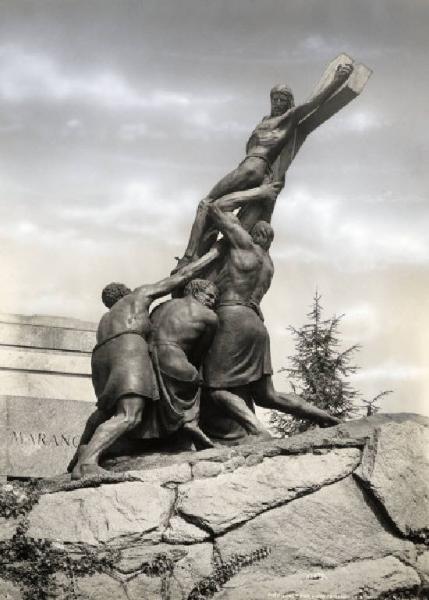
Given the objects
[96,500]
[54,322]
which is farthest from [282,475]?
[54,322]

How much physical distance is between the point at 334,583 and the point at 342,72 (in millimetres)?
5645

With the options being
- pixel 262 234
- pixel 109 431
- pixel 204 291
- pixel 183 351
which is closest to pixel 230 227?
pixel 262 234

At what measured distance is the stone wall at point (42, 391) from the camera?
1439 cm

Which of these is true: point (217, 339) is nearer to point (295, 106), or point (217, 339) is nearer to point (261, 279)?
point (261, 279)

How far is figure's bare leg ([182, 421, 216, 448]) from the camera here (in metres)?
11.3

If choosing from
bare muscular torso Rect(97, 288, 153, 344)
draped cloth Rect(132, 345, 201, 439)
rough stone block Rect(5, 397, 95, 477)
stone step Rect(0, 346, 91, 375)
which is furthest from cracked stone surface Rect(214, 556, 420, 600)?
stone step Rect(0, 346, 91, 375)

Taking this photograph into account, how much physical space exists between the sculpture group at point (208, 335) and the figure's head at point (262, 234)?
0.01m

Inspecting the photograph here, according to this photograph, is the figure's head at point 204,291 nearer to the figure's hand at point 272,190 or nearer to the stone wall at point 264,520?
the figure's hand at point 272,190

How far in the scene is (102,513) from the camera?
32.6 ft

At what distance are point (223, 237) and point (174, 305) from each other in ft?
3.56

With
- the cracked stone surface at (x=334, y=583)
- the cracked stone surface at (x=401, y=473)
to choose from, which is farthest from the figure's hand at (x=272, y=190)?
the cracked stone surface at (x=334, y=583)

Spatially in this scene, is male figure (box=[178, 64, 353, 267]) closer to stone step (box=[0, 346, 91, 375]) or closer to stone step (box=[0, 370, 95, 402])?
stone step (box=[0, 370, 95, 402])

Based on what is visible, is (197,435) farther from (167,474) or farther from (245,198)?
(245,198)

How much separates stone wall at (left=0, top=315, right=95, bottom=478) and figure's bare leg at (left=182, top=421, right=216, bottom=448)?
3.58 m
